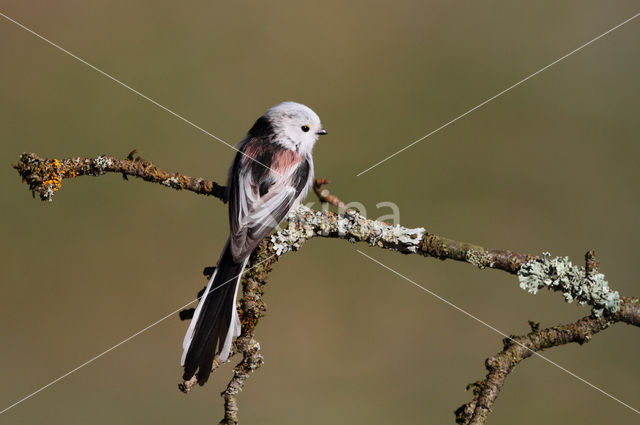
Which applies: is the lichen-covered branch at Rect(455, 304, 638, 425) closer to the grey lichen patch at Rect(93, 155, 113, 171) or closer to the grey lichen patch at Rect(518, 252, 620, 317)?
the grey lichen patch at Rect(518, 252, 620, 317)

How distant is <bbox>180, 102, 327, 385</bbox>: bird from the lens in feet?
5.07

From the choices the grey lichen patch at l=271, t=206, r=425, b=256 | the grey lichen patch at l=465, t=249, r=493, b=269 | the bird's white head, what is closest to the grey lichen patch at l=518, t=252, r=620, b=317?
the grey lichen patch at l=465, t=249, r=493, b=269

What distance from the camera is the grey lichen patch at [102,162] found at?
183cm

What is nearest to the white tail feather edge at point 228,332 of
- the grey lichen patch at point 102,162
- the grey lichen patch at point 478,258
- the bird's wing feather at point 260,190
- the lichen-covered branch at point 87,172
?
the bird's wing feather at point 260,190

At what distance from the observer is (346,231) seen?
175 cm

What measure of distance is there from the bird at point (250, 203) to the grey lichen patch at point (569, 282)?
2.80ft

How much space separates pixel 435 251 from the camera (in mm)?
1619

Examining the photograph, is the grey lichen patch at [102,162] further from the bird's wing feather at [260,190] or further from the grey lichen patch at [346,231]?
the grey lichen patch at [346,231]

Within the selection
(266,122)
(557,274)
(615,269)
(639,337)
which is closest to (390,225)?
(557,274)

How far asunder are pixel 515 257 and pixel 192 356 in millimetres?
1014

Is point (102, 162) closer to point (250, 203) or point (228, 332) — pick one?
point (250, 203)

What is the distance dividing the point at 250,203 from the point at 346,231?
0.39m

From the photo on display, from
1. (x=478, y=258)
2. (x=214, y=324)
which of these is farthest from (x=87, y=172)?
(x=478, y=258)

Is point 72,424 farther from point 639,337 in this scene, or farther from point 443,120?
point 639,337
